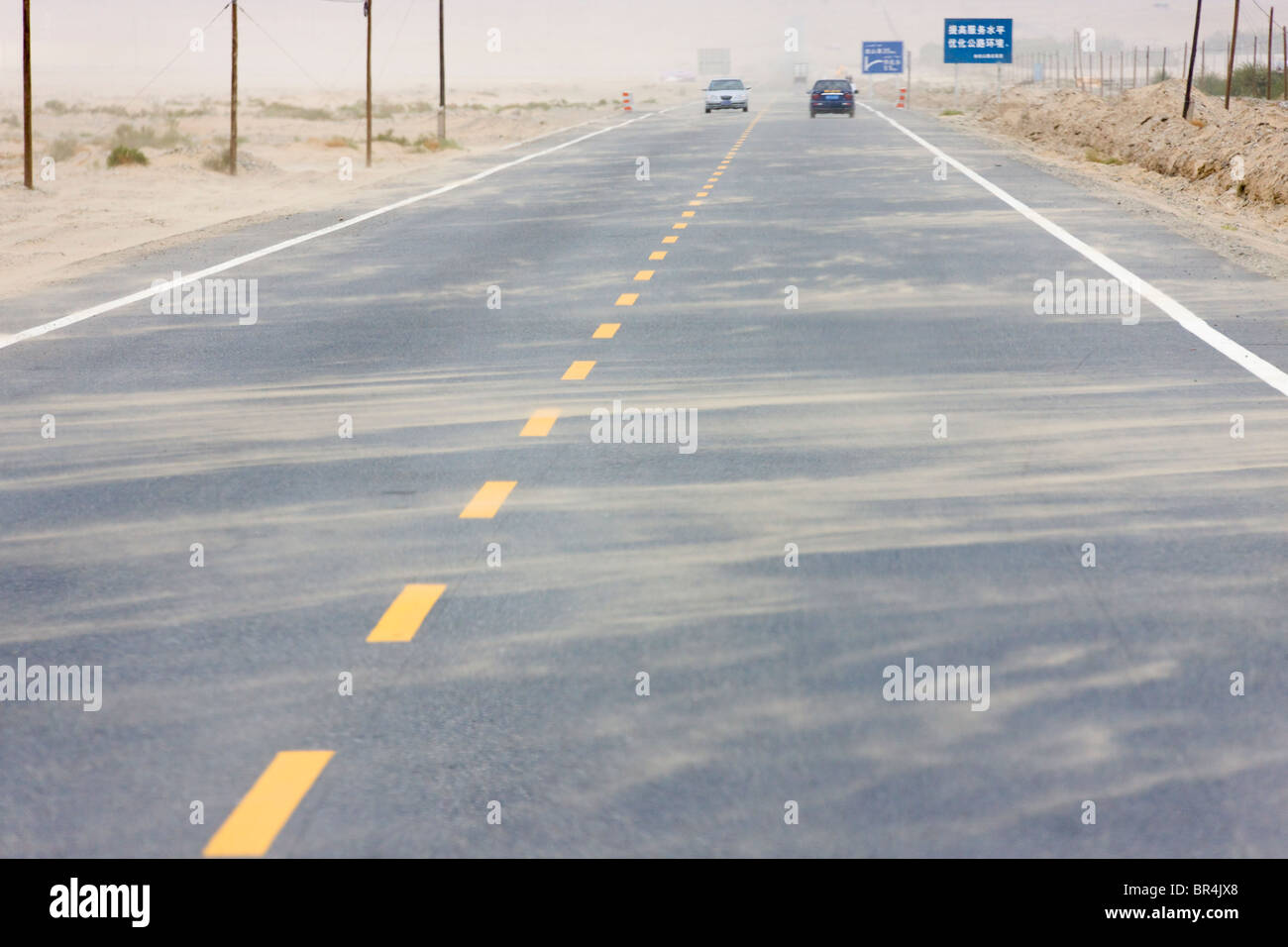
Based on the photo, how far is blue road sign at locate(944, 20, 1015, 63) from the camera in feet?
303

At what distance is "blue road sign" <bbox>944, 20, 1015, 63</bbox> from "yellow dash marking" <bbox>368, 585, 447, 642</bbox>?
295 feet

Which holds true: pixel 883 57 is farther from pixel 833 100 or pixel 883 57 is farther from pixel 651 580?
pixel 651 580

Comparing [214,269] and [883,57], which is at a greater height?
[883,57]

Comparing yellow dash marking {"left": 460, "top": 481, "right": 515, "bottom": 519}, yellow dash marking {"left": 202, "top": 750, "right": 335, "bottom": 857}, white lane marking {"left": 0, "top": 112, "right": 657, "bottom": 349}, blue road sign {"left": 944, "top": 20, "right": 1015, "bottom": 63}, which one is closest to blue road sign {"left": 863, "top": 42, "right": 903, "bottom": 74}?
blue road sign {"left": 944, "top": 20, "right": 1015, "bottom": 63}

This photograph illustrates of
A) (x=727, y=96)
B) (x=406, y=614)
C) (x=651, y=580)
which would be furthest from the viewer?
(x=727, y=96)

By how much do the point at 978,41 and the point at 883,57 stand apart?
3442cm

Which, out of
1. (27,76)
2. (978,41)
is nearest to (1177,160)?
(27,76)

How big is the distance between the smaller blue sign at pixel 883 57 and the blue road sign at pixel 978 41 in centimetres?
3196

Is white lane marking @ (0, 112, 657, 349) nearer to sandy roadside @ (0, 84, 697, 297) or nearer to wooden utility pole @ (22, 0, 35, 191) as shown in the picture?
sandy roadside @ (0, 84, 697, 297)

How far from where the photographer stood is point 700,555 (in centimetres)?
720

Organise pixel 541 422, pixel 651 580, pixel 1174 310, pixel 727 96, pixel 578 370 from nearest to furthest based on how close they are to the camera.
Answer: pixel 651 580, pixel 541 422, pixel 578 370, pixel 1174 310, pixel 727 96

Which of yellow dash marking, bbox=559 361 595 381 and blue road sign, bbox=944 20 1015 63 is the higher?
blue road sign, bbox=944 20 1015 63

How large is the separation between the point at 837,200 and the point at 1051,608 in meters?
19.3

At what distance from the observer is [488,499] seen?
26.8 ft
